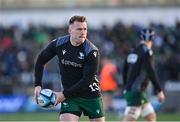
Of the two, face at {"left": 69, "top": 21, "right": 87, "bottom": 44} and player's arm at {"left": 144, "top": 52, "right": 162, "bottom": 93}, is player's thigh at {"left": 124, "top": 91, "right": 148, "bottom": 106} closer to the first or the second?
player's arm at {"left": 144, "top": 52, "right": 162, "bottom": 93}

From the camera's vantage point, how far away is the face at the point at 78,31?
37.8ft

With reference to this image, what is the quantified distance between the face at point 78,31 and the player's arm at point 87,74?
322 millimetres

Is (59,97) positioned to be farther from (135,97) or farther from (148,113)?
(148,113)

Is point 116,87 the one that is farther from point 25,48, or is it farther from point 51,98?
point 51,98

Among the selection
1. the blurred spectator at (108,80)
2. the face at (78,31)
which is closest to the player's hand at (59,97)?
the face at (78,31)

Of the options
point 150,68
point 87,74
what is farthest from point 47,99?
point 150,68

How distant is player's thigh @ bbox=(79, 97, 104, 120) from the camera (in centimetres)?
1199

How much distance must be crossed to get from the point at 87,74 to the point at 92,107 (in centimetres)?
66

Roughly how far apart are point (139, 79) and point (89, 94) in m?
3.58

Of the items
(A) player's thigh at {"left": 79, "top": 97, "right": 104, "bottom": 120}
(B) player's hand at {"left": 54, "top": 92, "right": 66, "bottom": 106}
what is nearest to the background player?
(A) player's thigh at {"left": 79, "top": 97, "right": 104, "bottom": 120}

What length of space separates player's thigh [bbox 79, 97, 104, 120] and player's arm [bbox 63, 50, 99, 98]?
0.36 m

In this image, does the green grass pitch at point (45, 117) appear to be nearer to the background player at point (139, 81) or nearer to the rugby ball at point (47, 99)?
the background player at point (139, 81)

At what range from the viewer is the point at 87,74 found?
1166 centimetres

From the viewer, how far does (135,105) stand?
1541 centimetres
